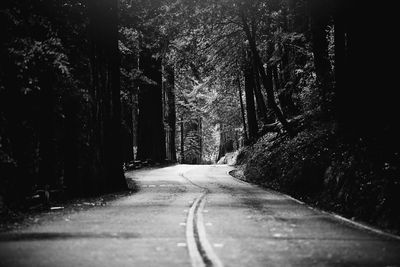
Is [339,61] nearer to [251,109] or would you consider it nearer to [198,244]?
[198,244]

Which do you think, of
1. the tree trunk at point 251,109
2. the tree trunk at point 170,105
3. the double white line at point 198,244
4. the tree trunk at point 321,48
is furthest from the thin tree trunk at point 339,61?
the tree trunk at point 170,105

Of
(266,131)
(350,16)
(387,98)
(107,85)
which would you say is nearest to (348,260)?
(387,98)

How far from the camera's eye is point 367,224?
10938 millimetres

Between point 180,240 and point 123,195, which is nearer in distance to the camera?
point 180,240

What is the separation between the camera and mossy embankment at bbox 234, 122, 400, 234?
435 inches

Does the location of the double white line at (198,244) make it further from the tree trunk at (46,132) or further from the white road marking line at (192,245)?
the tree trunk at (46,132)

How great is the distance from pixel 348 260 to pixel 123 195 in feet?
36.6

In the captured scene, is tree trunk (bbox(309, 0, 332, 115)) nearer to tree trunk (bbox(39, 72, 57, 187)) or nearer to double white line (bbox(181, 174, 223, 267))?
double white line (bbox(181, 174, 223, 267))

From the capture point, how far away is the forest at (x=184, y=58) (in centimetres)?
1213

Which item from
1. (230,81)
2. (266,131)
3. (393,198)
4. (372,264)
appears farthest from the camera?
(230,81)

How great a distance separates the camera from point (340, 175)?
45.6ft

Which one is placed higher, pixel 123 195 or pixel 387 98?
pixel 387 98

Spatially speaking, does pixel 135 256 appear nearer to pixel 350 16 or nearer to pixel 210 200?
pixel 210 200

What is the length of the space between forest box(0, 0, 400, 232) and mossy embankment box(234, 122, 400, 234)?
43 millimetres
